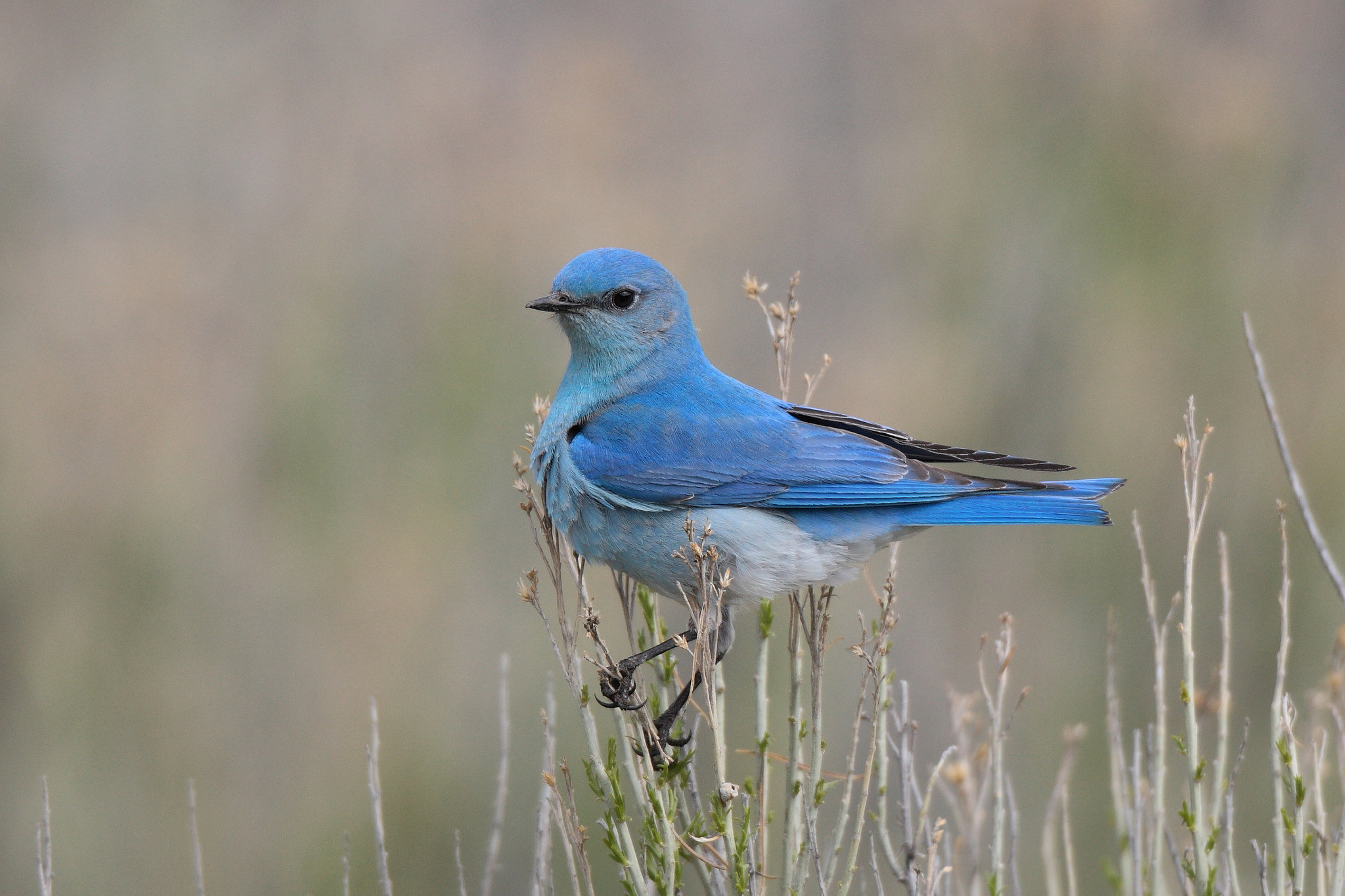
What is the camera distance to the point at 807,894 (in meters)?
4.88

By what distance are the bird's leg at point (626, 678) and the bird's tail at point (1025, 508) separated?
0.69 metres

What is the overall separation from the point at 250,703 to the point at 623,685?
310 cm

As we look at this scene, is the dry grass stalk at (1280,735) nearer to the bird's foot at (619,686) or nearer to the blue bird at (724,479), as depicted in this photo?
the blue bird at (724,479)

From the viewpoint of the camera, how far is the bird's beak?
319 cm

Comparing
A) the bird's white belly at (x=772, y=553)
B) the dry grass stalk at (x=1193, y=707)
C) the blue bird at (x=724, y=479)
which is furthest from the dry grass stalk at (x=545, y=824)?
the dry grass stalk at (x=1193, y=707)

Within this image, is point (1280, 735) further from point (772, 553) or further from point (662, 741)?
point (662, 741)

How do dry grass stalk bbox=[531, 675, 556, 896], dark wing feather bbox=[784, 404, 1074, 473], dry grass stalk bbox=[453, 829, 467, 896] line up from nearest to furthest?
dry grass stalk bbox=[453, 829, 467, 896] < dry grass stalk bbox=[531, 675, 556, 896] < dark wing feather bbox=[784, 404, 1074, 473]

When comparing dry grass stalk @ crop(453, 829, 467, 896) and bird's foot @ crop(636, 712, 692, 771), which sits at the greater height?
bird's foot @ crop(636, 712, 692, 771)

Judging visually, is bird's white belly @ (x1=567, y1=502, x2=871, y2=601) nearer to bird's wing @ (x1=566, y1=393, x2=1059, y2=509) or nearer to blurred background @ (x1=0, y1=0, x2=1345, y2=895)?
bird's wing @ (x1=566, y1=393, x2=1059, y2=509)

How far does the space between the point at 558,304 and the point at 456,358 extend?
8.21 feet

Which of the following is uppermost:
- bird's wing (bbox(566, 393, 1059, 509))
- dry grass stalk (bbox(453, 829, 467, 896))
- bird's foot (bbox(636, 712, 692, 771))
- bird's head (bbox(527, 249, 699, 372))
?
bird's head (bbox(527, 249, 699, 372))

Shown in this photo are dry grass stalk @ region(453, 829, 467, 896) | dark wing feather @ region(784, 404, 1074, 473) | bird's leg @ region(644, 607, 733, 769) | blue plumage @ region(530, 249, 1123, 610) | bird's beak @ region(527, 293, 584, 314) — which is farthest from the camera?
bird's beak @ region(527, 293, 584, 314)

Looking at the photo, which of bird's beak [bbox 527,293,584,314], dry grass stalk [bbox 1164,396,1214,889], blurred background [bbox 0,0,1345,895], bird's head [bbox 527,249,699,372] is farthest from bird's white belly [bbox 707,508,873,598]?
blurred background [bbox 0,0,1345,895]

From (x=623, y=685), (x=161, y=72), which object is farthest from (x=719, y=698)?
(x=161, y=72)
